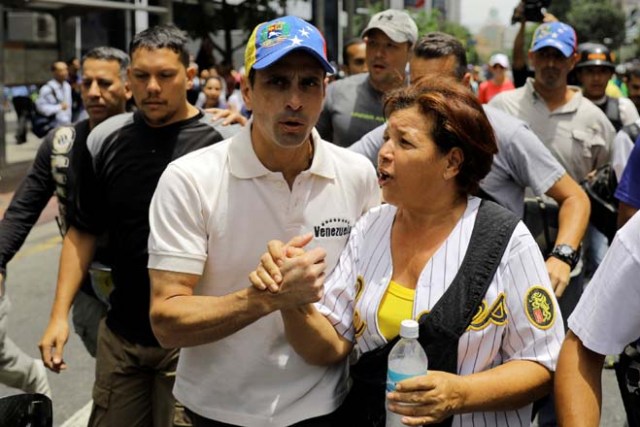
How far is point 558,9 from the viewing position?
248 ft

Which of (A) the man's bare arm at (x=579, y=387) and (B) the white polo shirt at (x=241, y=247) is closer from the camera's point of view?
(A) the man's bare arm at (x=579, y=387)

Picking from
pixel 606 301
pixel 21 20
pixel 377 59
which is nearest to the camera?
pixel 606 301

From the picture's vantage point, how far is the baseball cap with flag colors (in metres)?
2.22

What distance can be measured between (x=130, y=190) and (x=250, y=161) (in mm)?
921

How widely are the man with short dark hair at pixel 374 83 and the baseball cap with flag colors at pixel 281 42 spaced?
2070 mm

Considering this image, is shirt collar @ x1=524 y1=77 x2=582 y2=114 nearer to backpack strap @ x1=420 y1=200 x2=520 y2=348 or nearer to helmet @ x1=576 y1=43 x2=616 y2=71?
helmet @ x1=576 y1=43 x2=616 y2=71

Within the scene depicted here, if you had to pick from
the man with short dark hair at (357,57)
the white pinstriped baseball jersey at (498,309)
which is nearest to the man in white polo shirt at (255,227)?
the white pinstriped baseball jersey at (498,309)

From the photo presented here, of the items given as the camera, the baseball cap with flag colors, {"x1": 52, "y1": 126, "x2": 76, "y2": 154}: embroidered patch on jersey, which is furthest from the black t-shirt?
the camera

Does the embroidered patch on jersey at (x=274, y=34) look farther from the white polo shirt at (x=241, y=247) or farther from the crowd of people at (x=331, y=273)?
the white polo shirt at (x=241, y=247)

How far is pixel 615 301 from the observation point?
1839 millimetres

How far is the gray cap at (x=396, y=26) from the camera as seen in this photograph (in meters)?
4.41

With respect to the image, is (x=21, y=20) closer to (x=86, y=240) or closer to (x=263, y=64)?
(x=86, y=240)

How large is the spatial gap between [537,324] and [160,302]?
39.3 inches

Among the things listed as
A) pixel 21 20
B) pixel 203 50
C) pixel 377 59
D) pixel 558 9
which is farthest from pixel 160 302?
pixel 558 9
